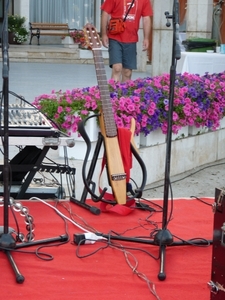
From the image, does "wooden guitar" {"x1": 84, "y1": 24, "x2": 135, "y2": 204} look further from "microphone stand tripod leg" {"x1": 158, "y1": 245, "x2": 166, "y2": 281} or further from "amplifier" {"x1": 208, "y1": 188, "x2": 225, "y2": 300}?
"amplifier" {"x1": 208, "y1": 188, "x2": 225, "y2": 300}

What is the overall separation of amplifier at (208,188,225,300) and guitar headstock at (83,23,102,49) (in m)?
1.91

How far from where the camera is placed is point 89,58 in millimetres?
21359

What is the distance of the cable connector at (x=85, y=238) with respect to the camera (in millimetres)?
3568

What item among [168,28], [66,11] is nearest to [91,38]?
[168,28]

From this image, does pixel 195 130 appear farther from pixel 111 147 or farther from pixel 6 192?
pixel 6 192

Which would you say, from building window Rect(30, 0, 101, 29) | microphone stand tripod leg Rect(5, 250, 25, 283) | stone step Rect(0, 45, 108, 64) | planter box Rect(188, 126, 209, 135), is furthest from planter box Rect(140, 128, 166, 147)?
building window Rect(30, 0, 101, 29)

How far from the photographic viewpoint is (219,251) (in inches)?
106

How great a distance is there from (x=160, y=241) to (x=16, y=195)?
3.85 feet

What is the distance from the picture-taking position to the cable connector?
3568 mm

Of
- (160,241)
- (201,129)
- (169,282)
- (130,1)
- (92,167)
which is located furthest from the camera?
(130,1)

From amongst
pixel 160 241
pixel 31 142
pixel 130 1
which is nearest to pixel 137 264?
pixel 160 241

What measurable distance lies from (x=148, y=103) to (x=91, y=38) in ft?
3.99

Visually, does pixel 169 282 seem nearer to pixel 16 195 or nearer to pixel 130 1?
pixel 16 195

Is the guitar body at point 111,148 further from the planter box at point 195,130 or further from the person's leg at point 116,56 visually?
the person's leg at point 116,56
